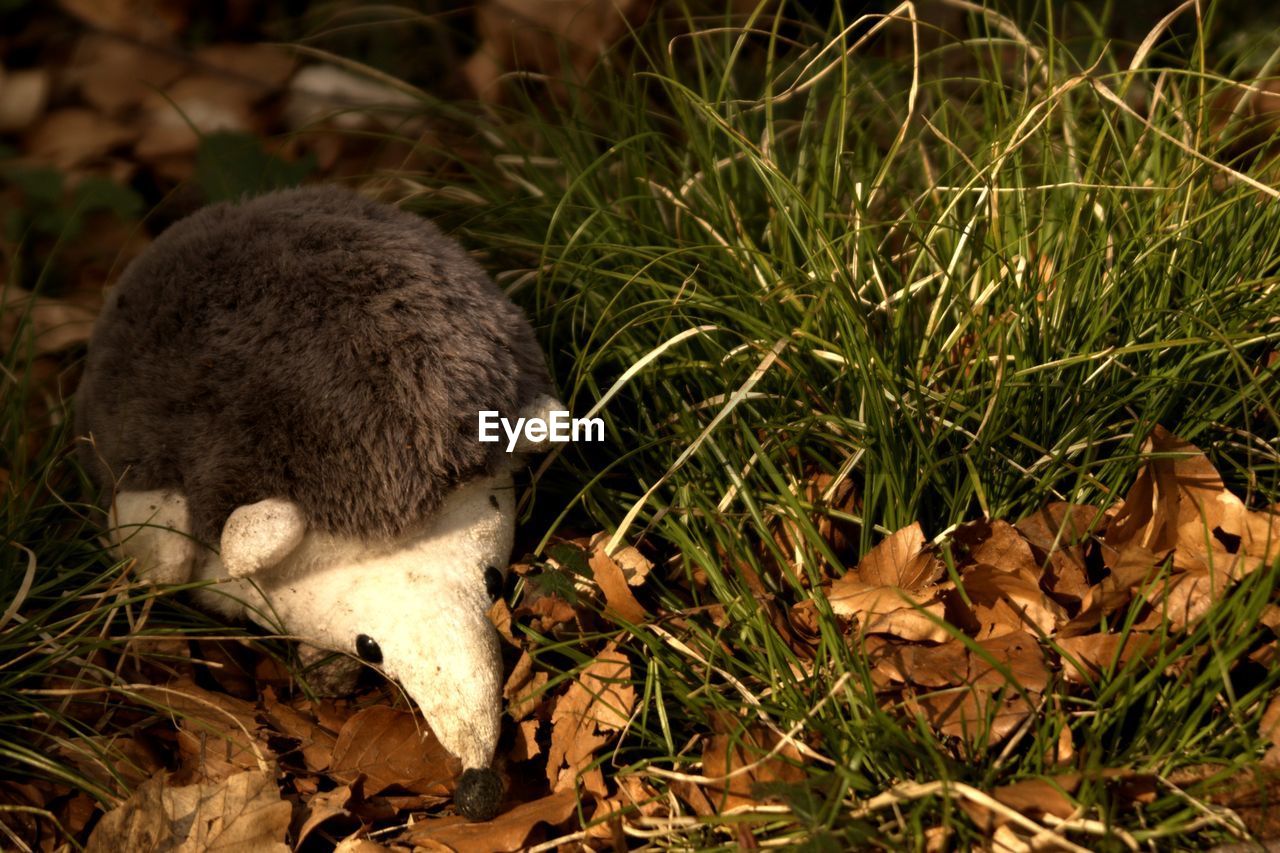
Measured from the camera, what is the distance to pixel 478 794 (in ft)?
6.24

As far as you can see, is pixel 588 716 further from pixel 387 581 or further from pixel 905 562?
pixel 905 562

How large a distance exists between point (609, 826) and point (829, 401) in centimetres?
89

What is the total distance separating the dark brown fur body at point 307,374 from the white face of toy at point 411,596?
0.07m

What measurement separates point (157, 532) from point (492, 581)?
1.99 ft

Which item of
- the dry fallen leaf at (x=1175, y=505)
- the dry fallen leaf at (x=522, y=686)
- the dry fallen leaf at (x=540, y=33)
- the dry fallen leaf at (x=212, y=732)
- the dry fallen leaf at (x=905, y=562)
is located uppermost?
the dry fallen leaf at (x=540, y=33)

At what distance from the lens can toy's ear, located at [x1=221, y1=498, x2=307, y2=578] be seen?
1870 millimetres

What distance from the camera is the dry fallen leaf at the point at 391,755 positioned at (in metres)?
2.07

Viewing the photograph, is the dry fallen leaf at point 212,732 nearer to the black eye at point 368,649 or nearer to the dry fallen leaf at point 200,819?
the dry fallen leaf at point 200,819

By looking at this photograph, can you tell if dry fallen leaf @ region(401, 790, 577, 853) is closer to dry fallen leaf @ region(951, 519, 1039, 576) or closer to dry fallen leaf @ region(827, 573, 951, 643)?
dry fallen leaf @ region(827, 573, 951, 643)

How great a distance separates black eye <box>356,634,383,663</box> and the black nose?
251mm

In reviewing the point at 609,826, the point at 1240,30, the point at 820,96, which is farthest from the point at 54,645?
the point at 1240,30

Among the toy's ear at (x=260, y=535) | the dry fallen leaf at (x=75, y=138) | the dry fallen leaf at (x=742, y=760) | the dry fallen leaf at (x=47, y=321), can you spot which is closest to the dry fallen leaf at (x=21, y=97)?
the dry fallen leaf at (x=75, y=138)

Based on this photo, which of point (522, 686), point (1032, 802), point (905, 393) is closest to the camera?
point (1032, 802)

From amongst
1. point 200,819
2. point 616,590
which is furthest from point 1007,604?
point 200,819
